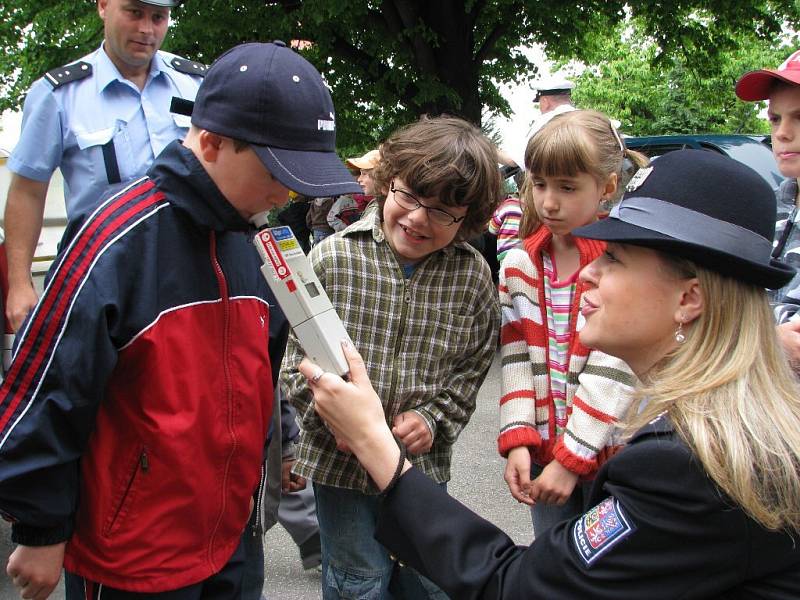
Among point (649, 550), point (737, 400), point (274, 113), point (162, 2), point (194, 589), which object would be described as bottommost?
point (194, 589)

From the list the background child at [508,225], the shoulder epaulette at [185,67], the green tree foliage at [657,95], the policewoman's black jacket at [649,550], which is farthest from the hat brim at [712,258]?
the green tree foliage at [657,95]

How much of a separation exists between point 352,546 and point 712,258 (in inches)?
54.0

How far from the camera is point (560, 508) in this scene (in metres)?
2.37

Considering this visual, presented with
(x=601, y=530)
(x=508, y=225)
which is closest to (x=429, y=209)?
(x=601, y=530)

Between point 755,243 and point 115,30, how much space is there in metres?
2.31

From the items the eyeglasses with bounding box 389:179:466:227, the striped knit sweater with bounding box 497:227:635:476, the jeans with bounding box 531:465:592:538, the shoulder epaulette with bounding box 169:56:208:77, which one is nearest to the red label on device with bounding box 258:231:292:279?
the eyeglasses with bounding box 389:179:466:227

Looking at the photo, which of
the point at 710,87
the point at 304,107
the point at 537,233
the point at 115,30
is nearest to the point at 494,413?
the point at 537,233

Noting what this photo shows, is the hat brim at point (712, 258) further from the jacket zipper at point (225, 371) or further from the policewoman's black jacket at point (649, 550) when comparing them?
the jacket zipper at point (225, 371)

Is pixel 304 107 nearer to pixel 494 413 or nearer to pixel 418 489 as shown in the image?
pixel 418 489

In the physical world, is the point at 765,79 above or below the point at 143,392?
above

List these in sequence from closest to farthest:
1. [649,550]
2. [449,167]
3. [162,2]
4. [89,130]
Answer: [649,550]
[449,167]
[89,130]
[162,2]

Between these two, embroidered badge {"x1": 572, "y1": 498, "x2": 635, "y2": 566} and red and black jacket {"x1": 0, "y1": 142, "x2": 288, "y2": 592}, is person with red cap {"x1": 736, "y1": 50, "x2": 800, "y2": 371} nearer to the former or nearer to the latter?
embroidered badge {"x1": 572, "y1": 498, "x2": 635, "y2": 566}

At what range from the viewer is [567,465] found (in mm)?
2174

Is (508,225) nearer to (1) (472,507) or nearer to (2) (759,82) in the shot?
(1) (472,507)
